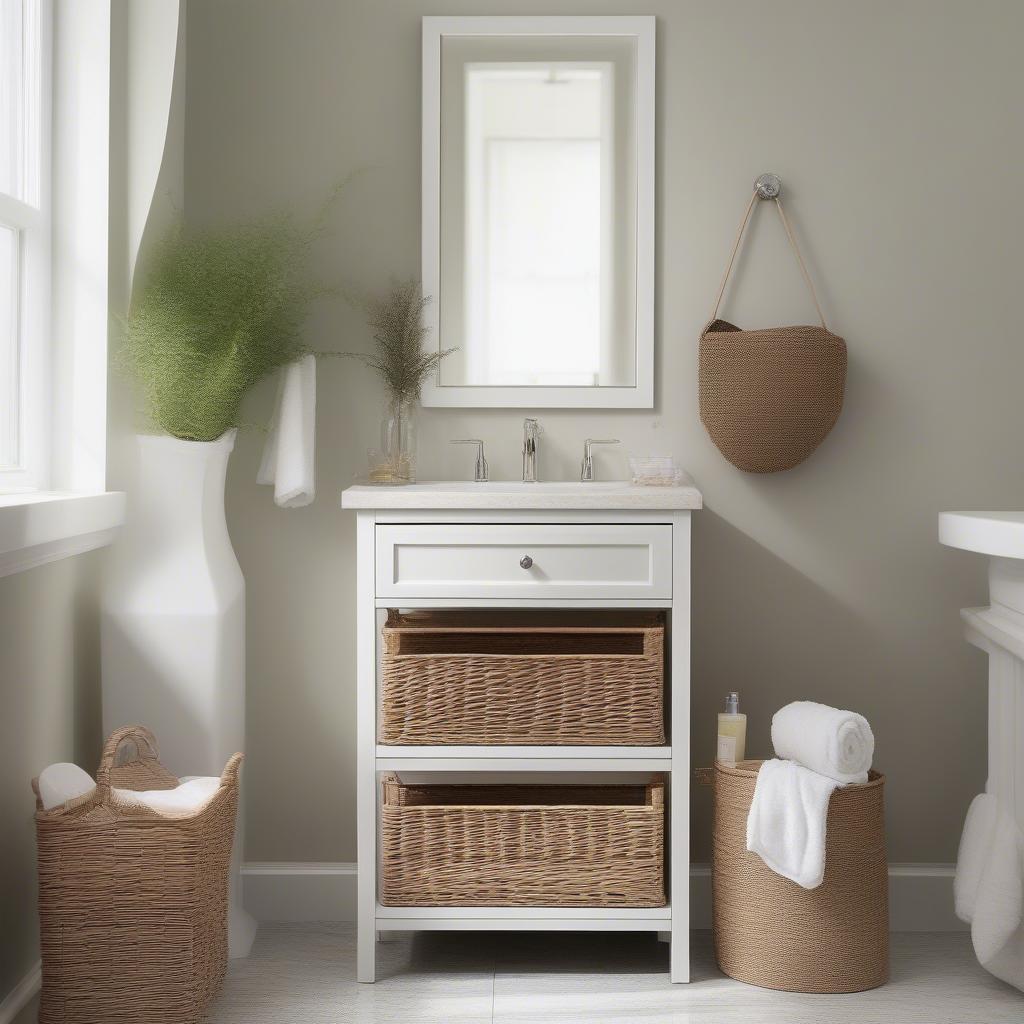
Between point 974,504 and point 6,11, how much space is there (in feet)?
7.00

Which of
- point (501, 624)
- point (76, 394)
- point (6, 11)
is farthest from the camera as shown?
point (501, 624)

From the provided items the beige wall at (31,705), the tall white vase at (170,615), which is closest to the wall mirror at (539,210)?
the tall white vase at (170,615)

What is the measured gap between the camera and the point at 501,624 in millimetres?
2363

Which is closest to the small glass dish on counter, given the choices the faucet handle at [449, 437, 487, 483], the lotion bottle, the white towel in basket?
the faucet handle at [449, 437, 487, 483]

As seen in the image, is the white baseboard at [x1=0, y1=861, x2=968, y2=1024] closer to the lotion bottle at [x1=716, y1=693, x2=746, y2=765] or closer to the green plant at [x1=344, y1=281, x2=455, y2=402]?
the lotion bottle at [x1=716, y1=693, x2=746, y2=765]

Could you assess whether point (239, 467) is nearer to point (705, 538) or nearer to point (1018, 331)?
point (705, 538)

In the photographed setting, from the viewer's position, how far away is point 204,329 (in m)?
2.12

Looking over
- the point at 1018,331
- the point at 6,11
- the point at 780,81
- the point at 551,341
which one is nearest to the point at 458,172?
the point at 551,341

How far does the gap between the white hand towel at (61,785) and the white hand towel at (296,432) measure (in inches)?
26.0

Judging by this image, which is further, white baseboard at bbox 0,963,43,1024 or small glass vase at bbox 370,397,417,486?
small glass vase at bbox 370,397,417,486

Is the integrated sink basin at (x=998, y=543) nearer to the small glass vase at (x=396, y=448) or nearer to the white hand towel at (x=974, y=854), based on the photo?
the white hand towel at (x=974, y=854)

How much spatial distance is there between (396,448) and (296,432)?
0.75 feet

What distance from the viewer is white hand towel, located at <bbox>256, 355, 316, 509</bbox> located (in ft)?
7.39

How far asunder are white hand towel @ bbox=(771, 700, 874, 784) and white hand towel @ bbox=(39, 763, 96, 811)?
125 centimetres
